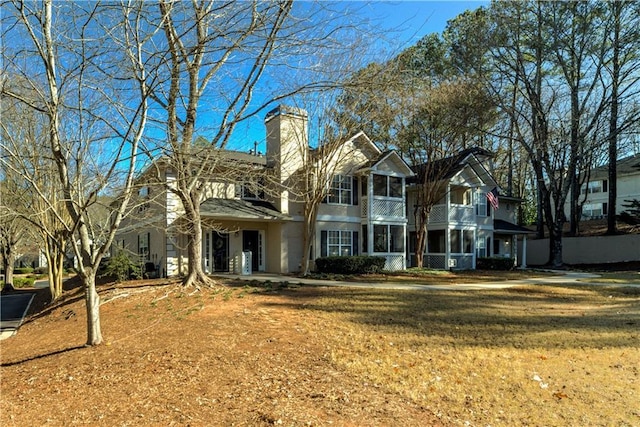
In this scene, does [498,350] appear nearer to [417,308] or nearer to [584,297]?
[417,308]

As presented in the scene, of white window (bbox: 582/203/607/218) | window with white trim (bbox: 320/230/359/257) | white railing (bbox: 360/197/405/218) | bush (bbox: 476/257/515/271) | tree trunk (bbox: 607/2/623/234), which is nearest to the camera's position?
window with white trim (bbox: 320/230/359/257)

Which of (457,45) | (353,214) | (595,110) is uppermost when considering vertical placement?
(457,45)

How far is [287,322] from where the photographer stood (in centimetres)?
866

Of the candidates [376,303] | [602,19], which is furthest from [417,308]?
[602,19]

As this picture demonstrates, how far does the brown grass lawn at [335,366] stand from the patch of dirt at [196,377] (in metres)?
0.03

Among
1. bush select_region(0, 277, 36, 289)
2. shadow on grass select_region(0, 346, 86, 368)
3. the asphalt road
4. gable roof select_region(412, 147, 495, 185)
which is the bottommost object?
bush select_region(0, 277, 36, 289)

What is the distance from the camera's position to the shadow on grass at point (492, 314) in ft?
25.6

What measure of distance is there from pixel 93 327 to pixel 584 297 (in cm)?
1248

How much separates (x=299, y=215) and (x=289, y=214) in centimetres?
57

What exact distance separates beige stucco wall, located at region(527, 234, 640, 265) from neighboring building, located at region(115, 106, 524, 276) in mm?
9103

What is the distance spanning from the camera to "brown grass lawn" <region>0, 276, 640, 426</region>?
4.84m

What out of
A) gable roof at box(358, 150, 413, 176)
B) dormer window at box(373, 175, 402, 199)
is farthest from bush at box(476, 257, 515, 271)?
gable roof at box(358, 150, 413, 176)

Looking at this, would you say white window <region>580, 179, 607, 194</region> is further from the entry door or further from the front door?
the front door

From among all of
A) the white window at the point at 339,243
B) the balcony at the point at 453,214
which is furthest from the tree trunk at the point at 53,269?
the balcony at the point at 453,214
